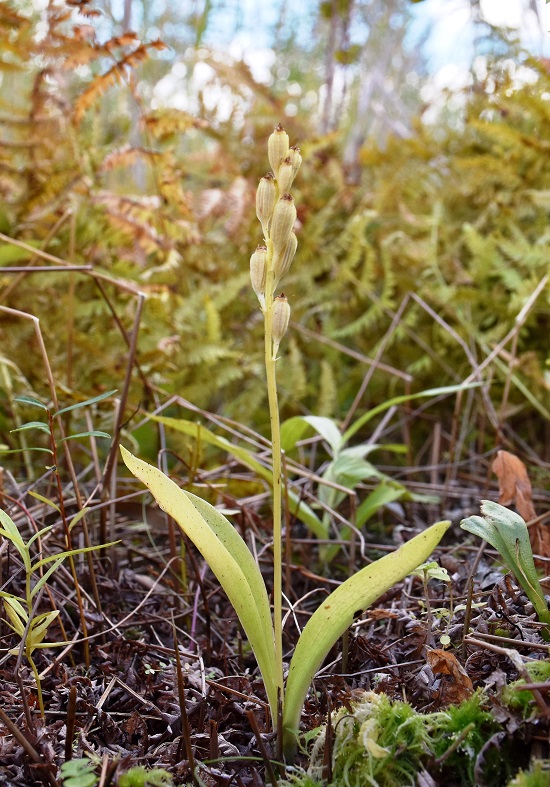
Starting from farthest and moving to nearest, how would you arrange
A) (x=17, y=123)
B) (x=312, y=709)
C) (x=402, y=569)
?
(x=17, y=123), (x=312, y=709), (x=402, y=569)

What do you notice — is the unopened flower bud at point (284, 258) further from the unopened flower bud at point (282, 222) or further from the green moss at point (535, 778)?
the green moss at point (535, 778)

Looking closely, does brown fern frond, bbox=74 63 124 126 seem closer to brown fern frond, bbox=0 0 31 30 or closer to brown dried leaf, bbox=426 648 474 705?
brown fern frond, bbox=0 0 31 30

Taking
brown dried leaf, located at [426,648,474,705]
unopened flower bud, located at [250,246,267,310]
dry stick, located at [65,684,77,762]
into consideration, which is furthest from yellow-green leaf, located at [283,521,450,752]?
unopened flower bud, located at [250,246,267,310]

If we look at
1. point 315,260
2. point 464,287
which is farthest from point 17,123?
point 464,287

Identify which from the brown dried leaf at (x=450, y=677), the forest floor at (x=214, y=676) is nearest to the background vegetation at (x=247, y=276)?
the forest floor at (x=214, y=676)

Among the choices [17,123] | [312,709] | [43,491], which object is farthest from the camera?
[17,123]

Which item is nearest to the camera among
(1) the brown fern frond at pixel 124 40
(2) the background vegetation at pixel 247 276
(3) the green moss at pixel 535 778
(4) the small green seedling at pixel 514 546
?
(3) the green moss at pixel 535 778

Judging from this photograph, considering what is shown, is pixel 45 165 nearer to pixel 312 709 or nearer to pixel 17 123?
pixel 17 123
